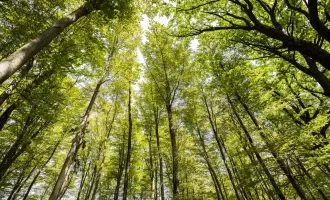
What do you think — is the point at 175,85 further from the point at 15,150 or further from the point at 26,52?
the point at 15,150

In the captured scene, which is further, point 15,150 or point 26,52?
point 15,150

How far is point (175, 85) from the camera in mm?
10719

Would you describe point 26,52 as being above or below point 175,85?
below

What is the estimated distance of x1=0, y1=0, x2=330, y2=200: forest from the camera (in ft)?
16.5

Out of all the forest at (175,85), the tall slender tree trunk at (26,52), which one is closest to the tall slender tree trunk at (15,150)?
the forest at (175,85)

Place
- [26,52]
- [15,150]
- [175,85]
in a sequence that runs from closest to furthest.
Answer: [26,52]
[15,150]
[175,85]

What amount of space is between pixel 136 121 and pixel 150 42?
7924 mm

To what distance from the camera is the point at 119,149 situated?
19.0 meters

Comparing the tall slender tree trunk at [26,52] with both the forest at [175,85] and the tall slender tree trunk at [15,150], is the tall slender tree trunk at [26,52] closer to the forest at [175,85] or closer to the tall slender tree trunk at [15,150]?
the forest at [175,85]

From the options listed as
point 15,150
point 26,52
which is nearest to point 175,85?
point 26,52

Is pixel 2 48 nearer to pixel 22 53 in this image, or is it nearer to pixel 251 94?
pixel 22 53

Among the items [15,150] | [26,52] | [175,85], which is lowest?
[26,52]

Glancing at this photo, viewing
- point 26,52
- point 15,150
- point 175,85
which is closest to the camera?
point 26,52

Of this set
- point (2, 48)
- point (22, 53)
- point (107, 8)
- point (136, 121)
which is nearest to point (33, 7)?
point (2, 48)
